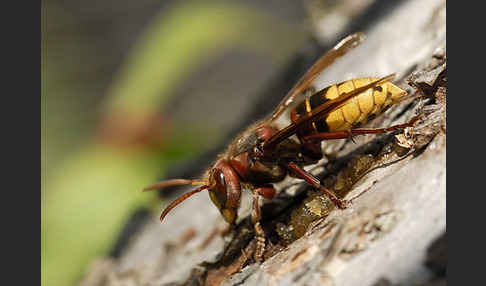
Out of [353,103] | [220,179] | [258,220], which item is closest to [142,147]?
[220,179]

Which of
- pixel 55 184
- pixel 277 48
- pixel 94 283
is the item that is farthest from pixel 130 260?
pixel 277 48

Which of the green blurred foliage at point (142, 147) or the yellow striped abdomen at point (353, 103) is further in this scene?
the green blurred foliage at point (142, 147)

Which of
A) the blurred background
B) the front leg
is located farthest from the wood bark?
the blurred background

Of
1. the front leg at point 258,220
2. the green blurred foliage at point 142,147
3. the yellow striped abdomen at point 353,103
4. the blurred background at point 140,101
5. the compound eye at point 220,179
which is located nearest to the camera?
the front leg at point 258,220

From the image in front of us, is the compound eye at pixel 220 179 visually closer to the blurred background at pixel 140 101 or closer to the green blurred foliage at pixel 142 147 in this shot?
the blurred background at pixel 140 101

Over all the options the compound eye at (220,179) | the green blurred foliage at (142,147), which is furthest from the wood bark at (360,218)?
the green blurred foliage at (142,147)

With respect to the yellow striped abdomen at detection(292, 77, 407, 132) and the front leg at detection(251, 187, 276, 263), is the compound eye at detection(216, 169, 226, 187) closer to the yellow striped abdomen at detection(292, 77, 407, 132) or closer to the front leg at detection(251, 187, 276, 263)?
the front leg at detection(251, 187, 276, 263)

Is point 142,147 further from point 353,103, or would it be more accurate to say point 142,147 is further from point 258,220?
point 353,103
